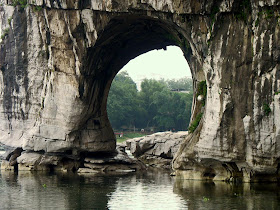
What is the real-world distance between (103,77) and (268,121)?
38.3 ft

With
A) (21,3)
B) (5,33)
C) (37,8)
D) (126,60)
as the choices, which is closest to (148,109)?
(126,60)

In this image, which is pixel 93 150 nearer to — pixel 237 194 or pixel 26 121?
pixel 26 121

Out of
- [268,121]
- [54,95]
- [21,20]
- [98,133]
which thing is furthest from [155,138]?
[268,121]

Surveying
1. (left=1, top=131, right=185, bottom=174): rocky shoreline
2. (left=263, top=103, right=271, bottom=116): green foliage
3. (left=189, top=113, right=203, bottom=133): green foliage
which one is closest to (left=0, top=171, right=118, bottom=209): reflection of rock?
(left=1, top=131, right=185, bottom=174): rocky shoreline

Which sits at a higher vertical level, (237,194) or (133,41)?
(133,41)

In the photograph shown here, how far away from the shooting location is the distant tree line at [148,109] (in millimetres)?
67938

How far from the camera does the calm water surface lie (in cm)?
2066

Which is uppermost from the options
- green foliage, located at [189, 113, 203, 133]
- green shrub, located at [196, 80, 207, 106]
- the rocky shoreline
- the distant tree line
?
the distant tree line

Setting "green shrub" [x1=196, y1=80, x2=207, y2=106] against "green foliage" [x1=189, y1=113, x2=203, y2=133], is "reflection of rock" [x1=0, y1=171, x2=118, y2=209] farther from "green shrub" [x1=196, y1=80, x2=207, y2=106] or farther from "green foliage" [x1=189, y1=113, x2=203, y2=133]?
"green shrub" [x1=196, y1=80, x2=207, y2=106]

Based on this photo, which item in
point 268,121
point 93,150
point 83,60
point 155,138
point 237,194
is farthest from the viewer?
point 155,138

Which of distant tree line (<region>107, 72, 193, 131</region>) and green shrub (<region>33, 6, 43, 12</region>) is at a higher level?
green shrub (<region>33, 6, 43, 12</region>)

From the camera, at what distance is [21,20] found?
32.8m

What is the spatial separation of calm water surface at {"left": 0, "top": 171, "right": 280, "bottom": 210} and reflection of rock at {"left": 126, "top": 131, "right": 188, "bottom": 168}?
5.87 meters

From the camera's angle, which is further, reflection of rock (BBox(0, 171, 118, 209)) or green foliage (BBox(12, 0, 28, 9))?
green foliage (BBox(12, 0, 28, 9))
